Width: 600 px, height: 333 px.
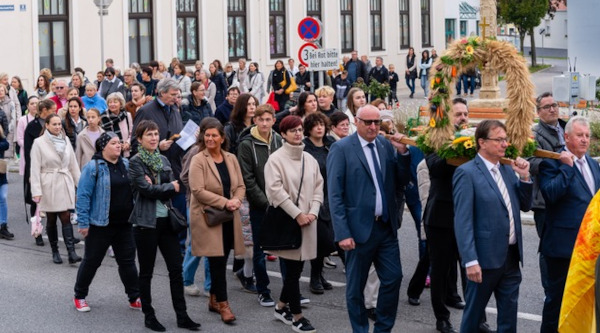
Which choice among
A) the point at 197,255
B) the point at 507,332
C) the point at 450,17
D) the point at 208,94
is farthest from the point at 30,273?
the point at 450,17

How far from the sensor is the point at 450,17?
49.2 metres

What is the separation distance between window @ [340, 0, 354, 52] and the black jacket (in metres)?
31.2

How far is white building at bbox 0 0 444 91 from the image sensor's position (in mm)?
28000

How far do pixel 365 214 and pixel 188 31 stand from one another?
25.1 metres

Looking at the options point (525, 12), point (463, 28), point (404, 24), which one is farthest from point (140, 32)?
point (525, 12)

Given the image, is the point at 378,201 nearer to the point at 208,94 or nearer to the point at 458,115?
the point at 458,115

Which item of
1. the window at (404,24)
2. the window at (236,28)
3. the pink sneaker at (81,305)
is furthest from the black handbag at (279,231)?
the window at (404,24)

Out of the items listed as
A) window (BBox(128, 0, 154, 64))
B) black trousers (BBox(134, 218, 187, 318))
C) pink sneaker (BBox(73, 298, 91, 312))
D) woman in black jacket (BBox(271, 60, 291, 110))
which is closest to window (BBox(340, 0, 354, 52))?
window (BBox(128, 0, 154, 64))

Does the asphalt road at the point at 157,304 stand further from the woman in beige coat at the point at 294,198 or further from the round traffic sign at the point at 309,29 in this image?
the round traffic sign at the point at 309,29

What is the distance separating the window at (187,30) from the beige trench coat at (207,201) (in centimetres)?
2341

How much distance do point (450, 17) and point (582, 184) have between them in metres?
41.5

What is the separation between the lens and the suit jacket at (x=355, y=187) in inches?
349

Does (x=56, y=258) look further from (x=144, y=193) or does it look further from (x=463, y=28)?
(x=463, y=28)

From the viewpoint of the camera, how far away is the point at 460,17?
5016 centimetres
